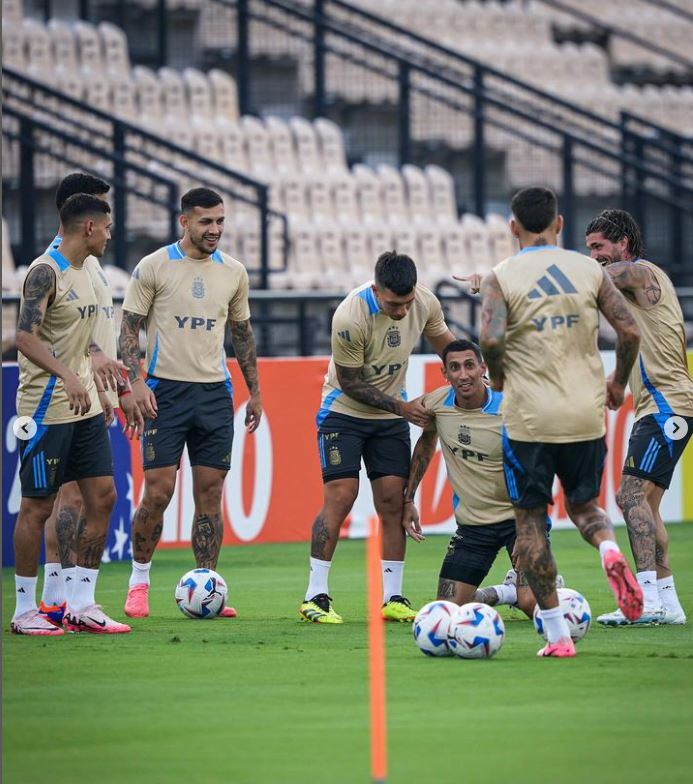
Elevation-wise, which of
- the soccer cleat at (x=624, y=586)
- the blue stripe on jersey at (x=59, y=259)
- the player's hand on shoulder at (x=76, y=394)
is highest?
the blue stripe on jersey at (x=59, y=259)

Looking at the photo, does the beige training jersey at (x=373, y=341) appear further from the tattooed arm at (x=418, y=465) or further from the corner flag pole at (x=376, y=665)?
the corner flag pole at (x=376, y=665)

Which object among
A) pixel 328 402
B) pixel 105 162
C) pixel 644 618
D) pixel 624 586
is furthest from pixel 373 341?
pixel 105 162

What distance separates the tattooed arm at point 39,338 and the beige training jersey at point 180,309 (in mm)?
1062

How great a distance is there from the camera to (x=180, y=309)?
970cm

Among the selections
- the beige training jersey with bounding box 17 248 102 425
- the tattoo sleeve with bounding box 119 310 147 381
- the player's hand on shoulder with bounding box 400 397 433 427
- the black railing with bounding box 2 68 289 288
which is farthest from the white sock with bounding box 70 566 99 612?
the black railing with bounding box 2 68 289 288

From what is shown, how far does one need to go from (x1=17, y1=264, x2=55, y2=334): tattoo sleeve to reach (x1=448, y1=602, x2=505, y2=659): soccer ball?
2.73 meters

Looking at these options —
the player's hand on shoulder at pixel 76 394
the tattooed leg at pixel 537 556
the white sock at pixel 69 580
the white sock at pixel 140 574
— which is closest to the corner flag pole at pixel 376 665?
the tattooed leg at pixel 537 556

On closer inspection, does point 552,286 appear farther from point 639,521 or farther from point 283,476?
point 283,476

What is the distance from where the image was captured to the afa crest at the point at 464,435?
911cm

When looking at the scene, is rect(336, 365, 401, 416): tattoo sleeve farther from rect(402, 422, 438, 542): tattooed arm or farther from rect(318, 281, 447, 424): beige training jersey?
rect(402, 422, 438, 542): tattooed arm

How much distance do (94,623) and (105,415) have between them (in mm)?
1166

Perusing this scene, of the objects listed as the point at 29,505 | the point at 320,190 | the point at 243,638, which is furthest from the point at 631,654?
the point at 320,190

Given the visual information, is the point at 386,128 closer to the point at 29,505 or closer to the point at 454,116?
the point at 454,116

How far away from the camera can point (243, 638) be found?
28.3ft
